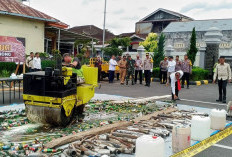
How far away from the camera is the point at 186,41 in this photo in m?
38.5

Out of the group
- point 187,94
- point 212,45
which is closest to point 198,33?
point 212,45

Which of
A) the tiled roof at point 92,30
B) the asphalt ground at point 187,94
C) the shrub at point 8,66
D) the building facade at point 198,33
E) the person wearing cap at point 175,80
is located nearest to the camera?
the person wearing cap at point 175,80

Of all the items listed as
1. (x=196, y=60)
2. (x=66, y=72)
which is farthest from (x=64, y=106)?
(x=196, y=60)

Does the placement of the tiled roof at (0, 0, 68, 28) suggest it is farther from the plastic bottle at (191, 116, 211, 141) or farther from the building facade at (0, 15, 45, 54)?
the plastic bottle at (191, 116, 211, 141)

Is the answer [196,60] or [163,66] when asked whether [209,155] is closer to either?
[163,66]

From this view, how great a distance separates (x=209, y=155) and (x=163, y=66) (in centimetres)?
1380

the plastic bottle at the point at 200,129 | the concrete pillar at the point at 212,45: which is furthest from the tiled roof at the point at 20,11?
the plastic bottle at the point at 200,129

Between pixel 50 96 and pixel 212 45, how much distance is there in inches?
728

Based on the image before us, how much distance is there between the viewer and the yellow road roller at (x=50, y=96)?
6371mm

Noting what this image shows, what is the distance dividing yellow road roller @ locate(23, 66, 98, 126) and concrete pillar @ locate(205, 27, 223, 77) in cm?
1751

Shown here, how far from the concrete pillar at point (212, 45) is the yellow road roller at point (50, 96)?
17.5m

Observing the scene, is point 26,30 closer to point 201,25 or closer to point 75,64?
point 75,64

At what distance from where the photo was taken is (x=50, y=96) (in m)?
6.38

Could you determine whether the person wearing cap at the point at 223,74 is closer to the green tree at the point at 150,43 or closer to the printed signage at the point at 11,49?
the printed signage at the point at 11,49
